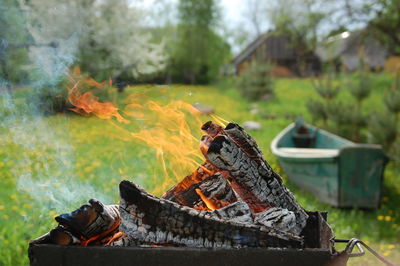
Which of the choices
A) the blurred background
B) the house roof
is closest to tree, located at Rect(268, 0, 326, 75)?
the blurred background

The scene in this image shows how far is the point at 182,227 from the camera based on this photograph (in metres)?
2.06

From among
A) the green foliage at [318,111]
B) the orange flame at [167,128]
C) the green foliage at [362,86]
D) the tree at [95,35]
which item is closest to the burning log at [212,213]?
the orange flame at [167,128]

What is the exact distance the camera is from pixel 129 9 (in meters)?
15.0

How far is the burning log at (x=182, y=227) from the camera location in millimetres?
2037

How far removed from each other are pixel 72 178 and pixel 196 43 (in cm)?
3194

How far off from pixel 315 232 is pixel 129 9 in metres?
14.1

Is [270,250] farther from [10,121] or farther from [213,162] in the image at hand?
[10,121]

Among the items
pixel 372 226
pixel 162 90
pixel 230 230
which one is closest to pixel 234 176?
pixel 230 230

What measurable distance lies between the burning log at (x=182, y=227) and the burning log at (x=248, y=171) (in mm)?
358

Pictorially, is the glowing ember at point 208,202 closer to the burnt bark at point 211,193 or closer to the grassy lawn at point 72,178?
the burnt bark at point 211,193

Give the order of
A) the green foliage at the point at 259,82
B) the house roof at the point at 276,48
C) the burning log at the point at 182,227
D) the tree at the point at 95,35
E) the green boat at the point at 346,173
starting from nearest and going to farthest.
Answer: the burning log at the point at 182,227 → the tree at the point at 95,35 → the green boat at the point at 346,173 → the green foliage at the point at 259,82 → the house roof at the point at 276,48

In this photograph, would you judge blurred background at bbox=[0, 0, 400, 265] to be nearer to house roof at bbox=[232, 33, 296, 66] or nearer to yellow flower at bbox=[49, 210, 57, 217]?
yellow flower at bbox=[49, 210, 57, 217]

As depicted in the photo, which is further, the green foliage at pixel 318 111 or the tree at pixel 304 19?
the tree at pixel 304 19

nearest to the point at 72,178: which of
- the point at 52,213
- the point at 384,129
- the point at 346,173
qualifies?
the point at 52,213
